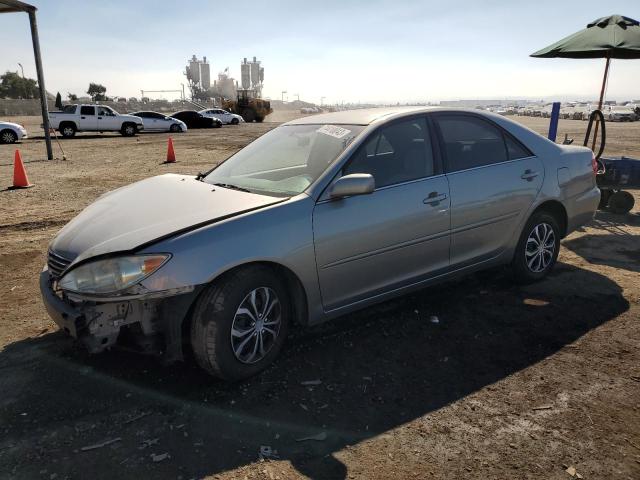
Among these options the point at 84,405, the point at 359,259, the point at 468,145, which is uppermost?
the point at 468,145

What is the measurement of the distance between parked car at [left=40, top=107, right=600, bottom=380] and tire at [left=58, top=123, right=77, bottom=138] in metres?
24.6

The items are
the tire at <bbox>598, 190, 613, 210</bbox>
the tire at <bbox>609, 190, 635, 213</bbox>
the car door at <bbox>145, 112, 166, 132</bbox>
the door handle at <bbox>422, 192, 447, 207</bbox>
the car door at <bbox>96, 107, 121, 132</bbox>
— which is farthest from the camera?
the car door at <bbox>145, 112, 166, 132</bbox>

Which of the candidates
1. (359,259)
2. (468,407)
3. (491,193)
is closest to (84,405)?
(359,259)

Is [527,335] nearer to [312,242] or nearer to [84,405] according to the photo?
[312,242]

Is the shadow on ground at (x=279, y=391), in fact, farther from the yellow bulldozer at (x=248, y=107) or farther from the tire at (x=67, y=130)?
the yellow bulldozer at (x=248, y=107)

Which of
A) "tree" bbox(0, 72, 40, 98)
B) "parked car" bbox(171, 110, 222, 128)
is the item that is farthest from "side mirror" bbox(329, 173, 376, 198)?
"tree" bbox(0, 72, 40, 98)

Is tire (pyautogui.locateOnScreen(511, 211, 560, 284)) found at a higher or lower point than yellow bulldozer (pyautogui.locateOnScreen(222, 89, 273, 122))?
lower

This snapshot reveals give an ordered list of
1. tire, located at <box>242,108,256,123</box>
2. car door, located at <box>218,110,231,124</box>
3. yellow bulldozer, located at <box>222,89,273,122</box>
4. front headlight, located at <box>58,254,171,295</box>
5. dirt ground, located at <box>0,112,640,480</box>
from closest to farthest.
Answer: dirt ground, located at <box>0,112,640,480</box>, front headlight, located at <box>58,254,171,295</box>, car door, located at <box>218,110,231,124</box>, yellow bulldozer, located at <box>222,89,273,122</box>, tire, located at <box>242,108,256,123</box>

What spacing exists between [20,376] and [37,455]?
915mm

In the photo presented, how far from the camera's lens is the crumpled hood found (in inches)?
113

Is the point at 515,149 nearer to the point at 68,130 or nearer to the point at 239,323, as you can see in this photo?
the point at 239,323

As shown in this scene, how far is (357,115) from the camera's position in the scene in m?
4.04

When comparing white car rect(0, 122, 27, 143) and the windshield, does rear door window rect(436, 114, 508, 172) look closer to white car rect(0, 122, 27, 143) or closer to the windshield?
the windshield

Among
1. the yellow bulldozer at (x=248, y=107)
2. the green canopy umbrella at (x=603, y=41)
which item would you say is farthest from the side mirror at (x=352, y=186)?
the yellow bulldozer at (x=248, y=107)
